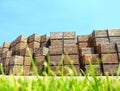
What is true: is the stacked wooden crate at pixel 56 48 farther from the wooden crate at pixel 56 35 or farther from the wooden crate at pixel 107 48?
the wooden crate at pixel 107 48

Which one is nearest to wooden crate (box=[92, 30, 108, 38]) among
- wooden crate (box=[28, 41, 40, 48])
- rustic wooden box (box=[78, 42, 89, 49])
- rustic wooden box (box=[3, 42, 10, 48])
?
rustic wooden box (box=[78, 42, 89, 49])

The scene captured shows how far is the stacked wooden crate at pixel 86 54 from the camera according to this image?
8122 millimetres

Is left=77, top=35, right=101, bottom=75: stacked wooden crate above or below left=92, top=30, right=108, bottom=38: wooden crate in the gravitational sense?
below

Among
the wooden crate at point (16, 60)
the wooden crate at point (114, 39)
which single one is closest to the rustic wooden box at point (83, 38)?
the wooden crate at point (114, 39)

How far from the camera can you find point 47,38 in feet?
34.5

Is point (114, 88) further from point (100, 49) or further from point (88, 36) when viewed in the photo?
point (88, 36)

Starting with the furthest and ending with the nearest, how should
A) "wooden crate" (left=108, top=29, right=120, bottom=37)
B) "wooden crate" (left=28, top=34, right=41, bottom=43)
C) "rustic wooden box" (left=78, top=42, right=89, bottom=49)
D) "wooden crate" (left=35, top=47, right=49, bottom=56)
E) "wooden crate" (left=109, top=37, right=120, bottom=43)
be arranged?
"wooden crate" (left=28, top=34, right=41, bottom=43) < "rustic wooden box" (left=78, top=42, right=89, bottom=49) < "wooden crate" (left=35, top=47, right=49, bottom=56) < "wooden crate" (left=108, top=29, right=120, bottom=37) < "wooden crate" (left=109, top=37, right=120, bottom=43)

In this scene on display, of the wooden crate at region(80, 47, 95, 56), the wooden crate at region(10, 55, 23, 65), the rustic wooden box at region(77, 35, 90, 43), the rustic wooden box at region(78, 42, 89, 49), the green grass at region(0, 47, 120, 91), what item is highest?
the rustic wooden box at region(77, 35, 90, 43)

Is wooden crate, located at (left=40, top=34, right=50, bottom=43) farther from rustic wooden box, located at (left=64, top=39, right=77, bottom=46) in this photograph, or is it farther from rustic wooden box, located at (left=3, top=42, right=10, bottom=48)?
rustic wooden box, located at (left=3, top=42, right=10, bottom=48)

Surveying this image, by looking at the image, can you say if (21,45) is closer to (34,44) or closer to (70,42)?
(34,44)

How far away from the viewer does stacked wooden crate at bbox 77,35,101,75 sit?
320 inches

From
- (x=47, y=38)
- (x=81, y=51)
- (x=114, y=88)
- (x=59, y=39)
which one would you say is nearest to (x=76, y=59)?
(x=81, y=51)

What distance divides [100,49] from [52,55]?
193 centimetres

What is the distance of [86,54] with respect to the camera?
854 centimetres
